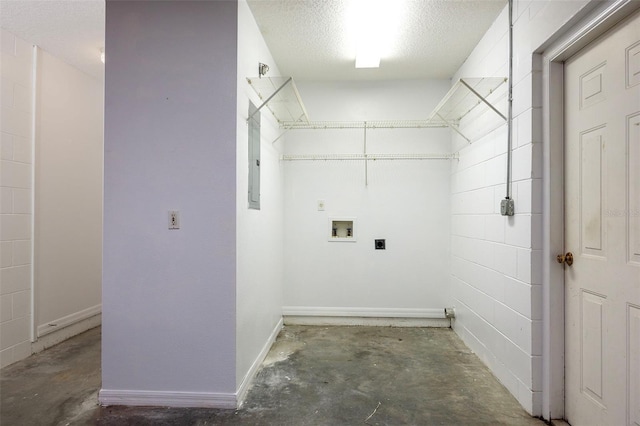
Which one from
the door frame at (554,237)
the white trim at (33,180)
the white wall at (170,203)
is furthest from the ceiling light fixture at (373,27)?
the white trim at (33,180)

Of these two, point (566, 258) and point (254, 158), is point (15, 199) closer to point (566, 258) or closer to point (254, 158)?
point (254, 158)

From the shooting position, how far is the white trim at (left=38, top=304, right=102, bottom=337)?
9.91ft

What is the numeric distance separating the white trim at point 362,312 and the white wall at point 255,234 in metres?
0.24

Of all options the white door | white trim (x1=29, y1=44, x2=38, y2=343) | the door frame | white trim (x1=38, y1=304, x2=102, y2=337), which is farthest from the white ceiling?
white trim (x1=38, y1=304, x2=102, y2=337)

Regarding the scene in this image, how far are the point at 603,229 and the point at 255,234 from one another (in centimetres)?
208

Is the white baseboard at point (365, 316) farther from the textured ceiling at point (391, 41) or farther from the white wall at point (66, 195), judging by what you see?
the textured ceiling at point (391, 41)

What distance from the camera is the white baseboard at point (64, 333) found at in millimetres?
2986

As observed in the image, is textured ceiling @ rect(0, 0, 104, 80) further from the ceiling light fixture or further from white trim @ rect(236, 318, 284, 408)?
white trim @ rect(236, 318, 284, 408)

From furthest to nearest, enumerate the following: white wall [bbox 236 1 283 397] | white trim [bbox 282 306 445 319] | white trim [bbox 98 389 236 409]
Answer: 1. white trim [bbox 282 306 445 319]
2. white wall [bbox 236 1 283 397]
3. white trim [bbox 98 389 236 409]

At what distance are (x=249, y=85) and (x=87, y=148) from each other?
223 centimetres

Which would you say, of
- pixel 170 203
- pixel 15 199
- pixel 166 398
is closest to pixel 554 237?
pixel 170 203

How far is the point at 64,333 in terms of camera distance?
3275 millimetres

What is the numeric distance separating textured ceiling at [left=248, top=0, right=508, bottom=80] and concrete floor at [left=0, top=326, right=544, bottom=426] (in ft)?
8.38

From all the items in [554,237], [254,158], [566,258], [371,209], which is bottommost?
[566,258]
